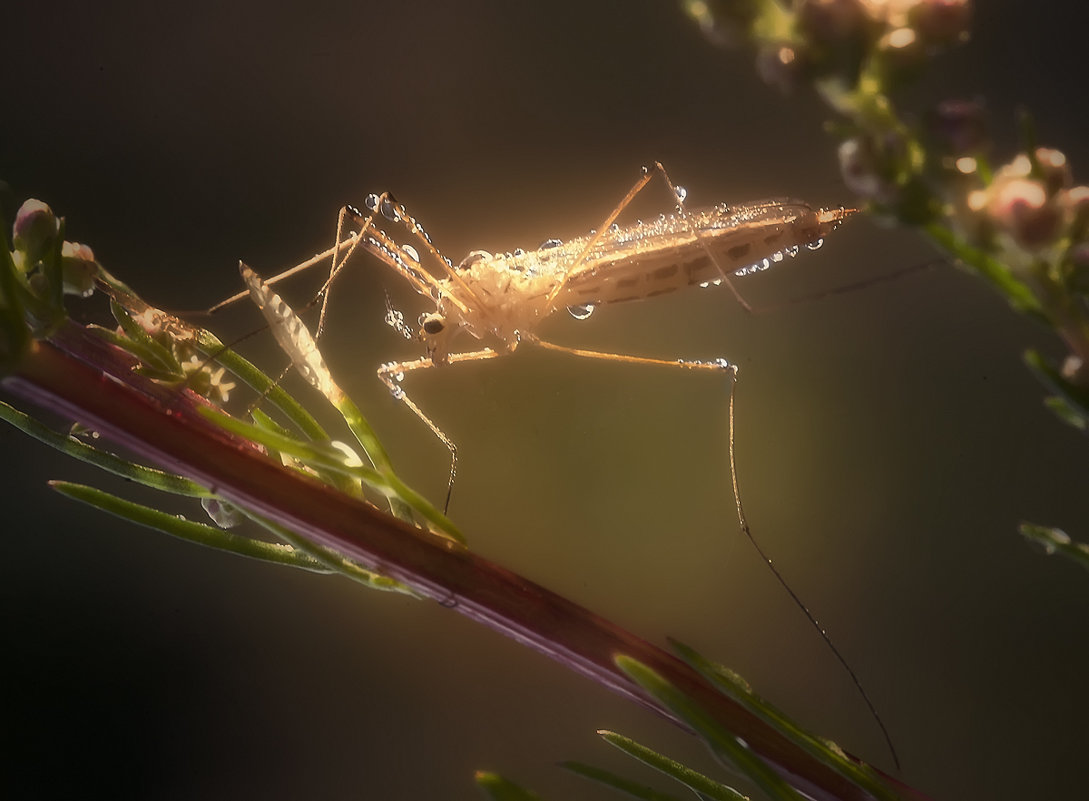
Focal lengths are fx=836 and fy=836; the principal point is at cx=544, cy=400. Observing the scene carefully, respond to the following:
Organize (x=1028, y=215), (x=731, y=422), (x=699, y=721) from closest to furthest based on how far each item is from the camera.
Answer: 1. (x=1028, y=215)
2. (x=699, y=721)
3. (x=731, y=422)

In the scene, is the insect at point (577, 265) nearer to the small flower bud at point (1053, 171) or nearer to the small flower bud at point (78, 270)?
the small flower bud at point (78, 270)

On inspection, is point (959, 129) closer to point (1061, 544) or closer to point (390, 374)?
point (1061, 544)

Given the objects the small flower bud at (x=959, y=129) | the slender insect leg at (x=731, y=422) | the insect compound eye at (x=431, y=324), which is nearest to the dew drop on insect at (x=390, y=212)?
the insect compound eye at (x=431, y=324)

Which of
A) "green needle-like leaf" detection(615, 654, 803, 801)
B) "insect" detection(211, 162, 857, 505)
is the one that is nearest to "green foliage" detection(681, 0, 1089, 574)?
"green needle-like leaf" detection(615, 654, 803, 801)

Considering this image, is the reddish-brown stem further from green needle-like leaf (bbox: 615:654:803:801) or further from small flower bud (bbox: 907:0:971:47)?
small flower bud (bbox: 907:0:971:47)

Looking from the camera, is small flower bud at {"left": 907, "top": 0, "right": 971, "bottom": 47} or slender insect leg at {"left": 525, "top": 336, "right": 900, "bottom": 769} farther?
slender insect leg at {"left": 525, "top": 336, "right": 900, "bottom": 769}

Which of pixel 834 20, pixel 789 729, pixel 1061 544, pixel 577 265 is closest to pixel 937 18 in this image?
pixel 834 20
